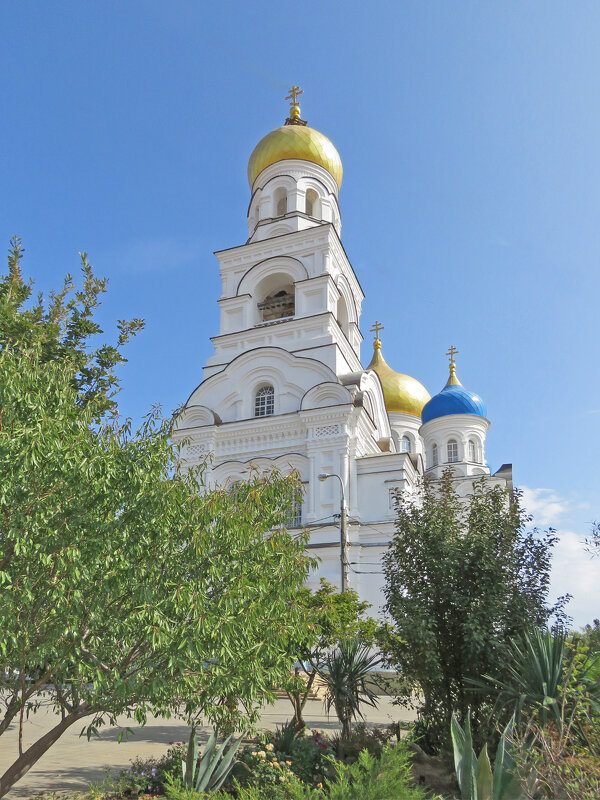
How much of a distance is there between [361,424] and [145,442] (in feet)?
60.4

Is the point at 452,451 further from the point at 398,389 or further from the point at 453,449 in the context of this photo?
the point at 398,389

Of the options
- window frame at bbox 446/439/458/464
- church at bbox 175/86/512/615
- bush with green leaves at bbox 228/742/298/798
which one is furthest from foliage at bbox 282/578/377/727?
window frame at bbox 446/439/458/464

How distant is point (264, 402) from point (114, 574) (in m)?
19.9

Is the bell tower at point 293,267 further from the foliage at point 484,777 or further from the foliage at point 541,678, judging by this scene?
the foliage at point 484,777

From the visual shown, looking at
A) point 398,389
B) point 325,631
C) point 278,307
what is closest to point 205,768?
point 325,631

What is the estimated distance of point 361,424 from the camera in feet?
80.7

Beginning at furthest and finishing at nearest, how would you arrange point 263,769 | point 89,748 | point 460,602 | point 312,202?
point 312,202
point 89,748
point 460,602
point 263,769

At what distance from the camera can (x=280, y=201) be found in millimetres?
31297

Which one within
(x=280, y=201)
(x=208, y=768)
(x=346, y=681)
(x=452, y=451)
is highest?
(x=280, y=201)

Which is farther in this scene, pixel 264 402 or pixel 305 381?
pixel 264 402

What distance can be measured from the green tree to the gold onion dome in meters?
26.9

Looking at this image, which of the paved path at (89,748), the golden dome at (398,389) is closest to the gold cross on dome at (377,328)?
the golden dome at (398,389)

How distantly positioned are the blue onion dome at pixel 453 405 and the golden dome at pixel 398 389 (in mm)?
2983

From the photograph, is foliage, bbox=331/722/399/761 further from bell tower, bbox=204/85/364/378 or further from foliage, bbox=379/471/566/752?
bell tower, bbox=204/85/364/378
